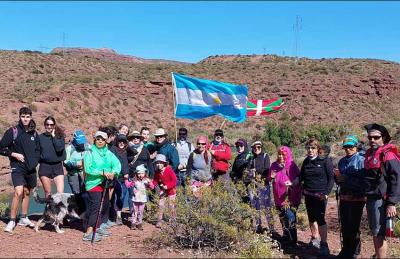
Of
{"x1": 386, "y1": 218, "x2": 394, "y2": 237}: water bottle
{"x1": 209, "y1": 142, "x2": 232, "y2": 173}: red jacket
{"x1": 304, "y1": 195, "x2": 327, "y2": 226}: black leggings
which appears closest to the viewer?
{"x1": 386, "y1": 218, "x2": 394, "y2": 237}: water bottle

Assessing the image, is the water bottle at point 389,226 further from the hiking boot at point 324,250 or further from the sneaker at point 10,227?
the sneaker at point 10,227

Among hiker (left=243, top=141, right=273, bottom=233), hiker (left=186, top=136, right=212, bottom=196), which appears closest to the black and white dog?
hiker (left=186, top=136, right=212, bottom=196)

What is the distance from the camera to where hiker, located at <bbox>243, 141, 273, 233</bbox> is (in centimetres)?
699

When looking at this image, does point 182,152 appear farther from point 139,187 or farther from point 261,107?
point 261,107

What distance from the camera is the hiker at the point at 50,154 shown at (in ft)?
23.7

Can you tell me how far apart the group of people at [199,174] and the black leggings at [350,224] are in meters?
0.01

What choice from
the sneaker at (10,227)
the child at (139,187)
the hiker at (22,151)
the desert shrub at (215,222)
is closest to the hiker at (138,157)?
the child at (139,187)

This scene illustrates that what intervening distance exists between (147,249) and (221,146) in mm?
2139

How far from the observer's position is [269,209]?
6.78 meters

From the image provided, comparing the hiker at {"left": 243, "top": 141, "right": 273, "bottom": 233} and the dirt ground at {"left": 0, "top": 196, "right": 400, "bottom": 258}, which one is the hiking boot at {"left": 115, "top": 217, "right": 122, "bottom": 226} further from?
the hiker at {"left": 243, "top": 141, "right": 273, "bottom": 233}

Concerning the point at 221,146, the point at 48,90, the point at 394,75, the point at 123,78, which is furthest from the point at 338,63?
the point at 221,146

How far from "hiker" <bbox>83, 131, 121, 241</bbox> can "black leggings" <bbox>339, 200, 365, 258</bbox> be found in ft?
10.4

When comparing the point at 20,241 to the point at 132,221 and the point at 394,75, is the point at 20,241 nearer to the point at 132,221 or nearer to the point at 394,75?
the point at 132,221

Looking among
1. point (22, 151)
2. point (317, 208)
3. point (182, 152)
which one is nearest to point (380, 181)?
point (317, 208)
